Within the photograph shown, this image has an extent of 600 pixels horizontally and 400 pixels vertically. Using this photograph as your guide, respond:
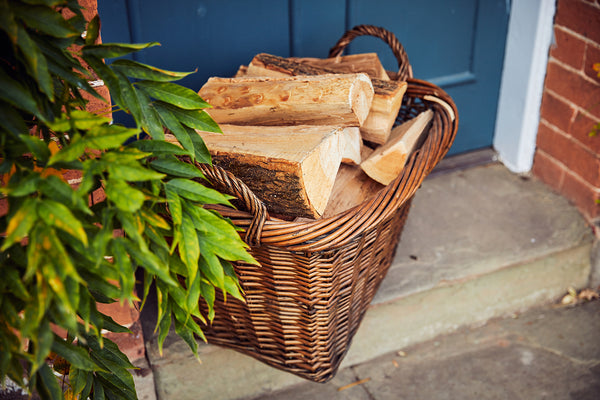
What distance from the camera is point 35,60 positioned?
30.0 inches

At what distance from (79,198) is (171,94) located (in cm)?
28

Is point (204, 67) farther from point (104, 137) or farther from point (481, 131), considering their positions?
point (481, 131)

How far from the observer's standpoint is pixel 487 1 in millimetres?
1978

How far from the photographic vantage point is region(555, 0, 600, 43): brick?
173 centimetres

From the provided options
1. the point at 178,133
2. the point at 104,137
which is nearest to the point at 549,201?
the point at 178,133

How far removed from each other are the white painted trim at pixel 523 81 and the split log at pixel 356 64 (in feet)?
2.38

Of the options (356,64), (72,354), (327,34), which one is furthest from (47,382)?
(327,34)

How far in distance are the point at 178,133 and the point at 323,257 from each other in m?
0.42

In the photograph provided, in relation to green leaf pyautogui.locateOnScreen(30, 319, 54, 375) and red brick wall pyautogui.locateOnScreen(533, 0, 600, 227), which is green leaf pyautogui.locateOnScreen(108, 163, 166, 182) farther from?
red brick wall pyautogui.locateOnScreen(533, 0, 600, 227)

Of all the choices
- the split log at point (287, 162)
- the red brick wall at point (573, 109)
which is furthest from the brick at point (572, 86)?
the split log at point (287, 162)

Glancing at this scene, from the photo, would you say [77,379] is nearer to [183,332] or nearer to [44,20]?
[183,332]

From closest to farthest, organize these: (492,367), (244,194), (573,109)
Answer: (244,194) → (492,367) → (573,109)

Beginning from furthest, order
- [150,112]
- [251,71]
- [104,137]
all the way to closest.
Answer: [251,71] < [150,112] < [104,137]

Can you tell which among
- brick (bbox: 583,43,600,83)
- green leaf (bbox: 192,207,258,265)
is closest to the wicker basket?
green leaf (bbox: 192,207,258,265)
